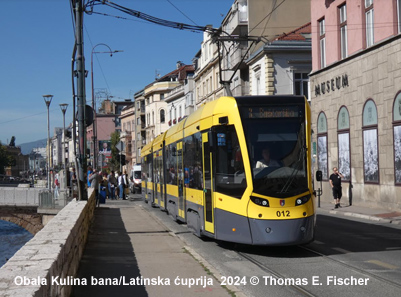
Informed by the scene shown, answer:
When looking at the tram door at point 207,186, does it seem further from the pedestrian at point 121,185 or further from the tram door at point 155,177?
the pedestrian at point 121,185

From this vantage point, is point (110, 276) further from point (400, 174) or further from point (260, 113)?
point (400, 174)

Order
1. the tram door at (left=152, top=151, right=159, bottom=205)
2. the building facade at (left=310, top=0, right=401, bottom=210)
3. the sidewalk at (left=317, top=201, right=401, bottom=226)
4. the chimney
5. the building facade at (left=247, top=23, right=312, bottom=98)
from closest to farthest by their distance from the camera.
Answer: the sidewalk at (left=317, top=201, right=401, bottom=226) → the building facade at (left=310, top=0, right=401, bottom=210) → the tram door at (left=152, top=151, right=159, bottom=205) → the building facade at (left=247, top=23, right=312, bottom=98) → the chimney

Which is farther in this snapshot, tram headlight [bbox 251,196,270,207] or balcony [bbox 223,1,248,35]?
balcony [bbox 223,1,248,35]

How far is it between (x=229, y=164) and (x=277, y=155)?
3.27 ft

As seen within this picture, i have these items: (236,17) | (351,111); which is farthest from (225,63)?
(351,111)

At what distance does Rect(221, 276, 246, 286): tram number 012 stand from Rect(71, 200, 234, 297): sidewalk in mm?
129

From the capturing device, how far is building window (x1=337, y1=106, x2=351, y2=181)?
30.1 meters

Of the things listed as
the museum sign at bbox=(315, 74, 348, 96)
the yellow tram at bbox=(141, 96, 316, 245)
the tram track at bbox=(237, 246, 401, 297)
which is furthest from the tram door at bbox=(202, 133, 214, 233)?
the museum sign at bbox=(315, 74, 348, 96)

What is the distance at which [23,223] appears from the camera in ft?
161

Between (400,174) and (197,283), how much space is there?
670 inches

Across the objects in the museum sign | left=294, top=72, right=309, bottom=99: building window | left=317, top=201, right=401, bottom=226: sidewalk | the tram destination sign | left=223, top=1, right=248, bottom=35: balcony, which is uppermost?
left=223, top=1, right=248, bottom=35: balcony

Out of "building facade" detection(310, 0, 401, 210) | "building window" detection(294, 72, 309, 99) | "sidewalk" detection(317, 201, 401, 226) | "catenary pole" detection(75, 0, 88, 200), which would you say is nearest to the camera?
"catenary pole" detection(75, 0, 88, 200)

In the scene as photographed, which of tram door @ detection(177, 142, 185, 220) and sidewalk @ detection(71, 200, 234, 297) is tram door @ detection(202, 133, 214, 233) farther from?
tram door @ detection(177, 142, 185, 220)

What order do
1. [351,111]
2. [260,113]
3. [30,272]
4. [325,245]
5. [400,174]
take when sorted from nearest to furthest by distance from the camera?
1. [30,272]
2. [260,113]
3. [325,245]
4. [400,174]
5. [351,111]
